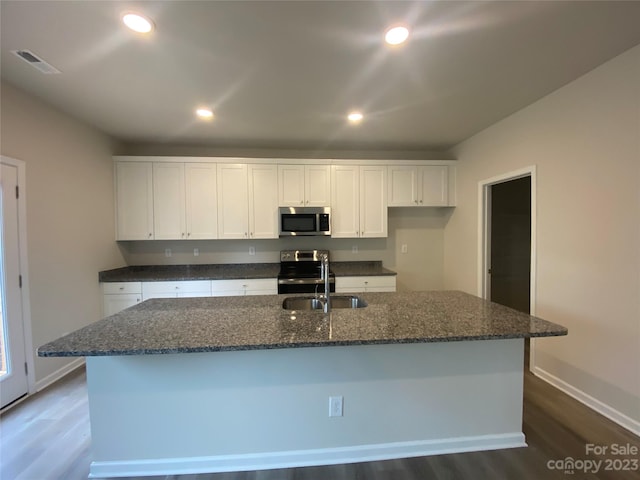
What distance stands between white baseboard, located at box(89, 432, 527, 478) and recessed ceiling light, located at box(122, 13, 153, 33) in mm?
2508

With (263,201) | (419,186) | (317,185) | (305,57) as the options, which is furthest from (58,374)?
(419,186)

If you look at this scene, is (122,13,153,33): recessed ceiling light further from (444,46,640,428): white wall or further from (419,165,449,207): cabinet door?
(419,165,449,207): cabinet door

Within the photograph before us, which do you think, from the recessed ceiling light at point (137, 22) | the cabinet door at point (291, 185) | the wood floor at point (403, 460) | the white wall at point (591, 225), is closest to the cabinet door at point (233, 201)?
the cabinet door at point (291, 185)

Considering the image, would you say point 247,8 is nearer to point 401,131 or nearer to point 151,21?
point 151,21

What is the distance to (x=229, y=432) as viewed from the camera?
164 cm

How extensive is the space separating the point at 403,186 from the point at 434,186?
0.46 m

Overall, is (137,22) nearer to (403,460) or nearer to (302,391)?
(302,391)

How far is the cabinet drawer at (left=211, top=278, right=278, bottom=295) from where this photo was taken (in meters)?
3.51

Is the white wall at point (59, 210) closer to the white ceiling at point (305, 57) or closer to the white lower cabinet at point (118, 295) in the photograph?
the white lower cabinet at point (118, 295)

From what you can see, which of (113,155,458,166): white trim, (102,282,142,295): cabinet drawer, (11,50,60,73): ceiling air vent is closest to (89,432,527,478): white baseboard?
(102,282,142,295): cabinet drawer

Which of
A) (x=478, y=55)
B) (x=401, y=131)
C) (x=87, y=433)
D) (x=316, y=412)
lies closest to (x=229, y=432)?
(x=316, y=412)

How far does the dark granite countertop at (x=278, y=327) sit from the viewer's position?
135cm

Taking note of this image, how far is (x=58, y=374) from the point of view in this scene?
106 inches

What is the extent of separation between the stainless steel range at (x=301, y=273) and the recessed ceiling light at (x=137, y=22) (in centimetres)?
261
